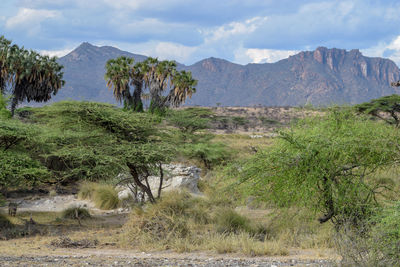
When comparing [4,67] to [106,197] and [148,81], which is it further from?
[106,197]

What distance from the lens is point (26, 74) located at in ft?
133

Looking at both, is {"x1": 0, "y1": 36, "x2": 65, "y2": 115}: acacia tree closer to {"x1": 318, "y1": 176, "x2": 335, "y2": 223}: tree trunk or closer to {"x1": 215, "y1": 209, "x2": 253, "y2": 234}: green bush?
{"x1": 215, "y1": 209, "x2": 253, "y2": 234}: green bush

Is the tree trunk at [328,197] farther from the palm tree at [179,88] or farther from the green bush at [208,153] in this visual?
the palm tree at [179,88]

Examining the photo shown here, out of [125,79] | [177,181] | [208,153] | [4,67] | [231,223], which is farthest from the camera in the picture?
[125,79]

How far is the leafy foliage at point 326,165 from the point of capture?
9.13m

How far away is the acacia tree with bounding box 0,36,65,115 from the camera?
39.9 meters

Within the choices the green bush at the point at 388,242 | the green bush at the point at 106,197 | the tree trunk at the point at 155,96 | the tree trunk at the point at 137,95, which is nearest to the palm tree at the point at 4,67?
the tree trunk at the point at 137,95

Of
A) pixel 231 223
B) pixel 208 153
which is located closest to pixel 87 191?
pixel 208 153

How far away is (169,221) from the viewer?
12.4 m

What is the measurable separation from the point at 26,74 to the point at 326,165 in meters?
37.1

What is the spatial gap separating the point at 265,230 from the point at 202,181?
10.7 meters

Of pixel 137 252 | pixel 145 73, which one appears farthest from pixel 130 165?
pixel 145 73

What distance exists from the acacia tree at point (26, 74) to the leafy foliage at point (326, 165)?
3359cm

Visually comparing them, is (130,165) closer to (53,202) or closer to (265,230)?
(265,230)
